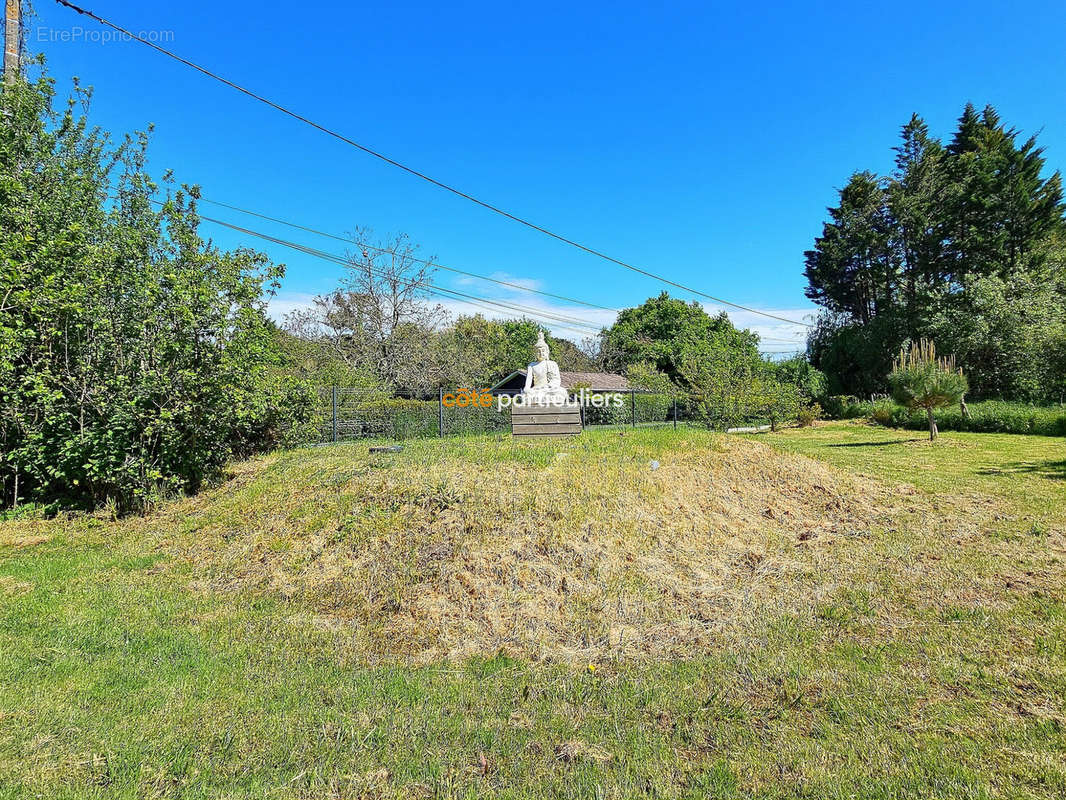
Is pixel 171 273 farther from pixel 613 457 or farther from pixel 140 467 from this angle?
pixel 613 457

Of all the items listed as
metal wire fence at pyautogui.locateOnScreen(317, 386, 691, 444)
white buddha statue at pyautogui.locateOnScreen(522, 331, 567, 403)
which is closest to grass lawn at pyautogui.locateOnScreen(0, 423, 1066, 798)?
white buddha statue at pyautogui.locateOnScreen(522, 331, 567, 403)

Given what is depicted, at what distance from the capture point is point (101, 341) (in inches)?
280

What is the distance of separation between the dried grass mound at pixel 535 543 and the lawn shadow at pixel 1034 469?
419cm

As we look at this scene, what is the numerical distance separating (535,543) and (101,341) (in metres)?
7.09

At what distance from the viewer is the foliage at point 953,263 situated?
A: 73.4 feet

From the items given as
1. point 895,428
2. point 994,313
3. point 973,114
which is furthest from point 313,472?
point 973,114

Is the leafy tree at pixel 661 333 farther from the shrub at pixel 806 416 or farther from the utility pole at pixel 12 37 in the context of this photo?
the utility pole at pixel 12 37

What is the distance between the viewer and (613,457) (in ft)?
24.7

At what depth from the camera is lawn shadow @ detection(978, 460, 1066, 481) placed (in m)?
9.55

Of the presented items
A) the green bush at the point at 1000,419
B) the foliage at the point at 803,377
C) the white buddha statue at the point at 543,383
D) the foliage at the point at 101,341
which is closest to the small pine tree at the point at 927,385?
the green bush at the point at 1000,419

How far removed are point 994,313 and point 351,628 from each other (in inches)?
1170

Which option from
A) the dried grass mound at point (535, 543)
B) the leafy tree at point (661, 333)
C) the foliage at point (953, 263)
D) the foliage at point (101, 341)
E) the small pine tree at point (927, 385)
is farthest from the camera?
the leafy tree at point (661, 333)

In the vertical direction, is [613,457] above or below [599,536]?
above

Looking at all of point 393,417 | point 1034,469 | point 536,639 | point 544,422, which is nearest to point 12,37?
point 393,417
